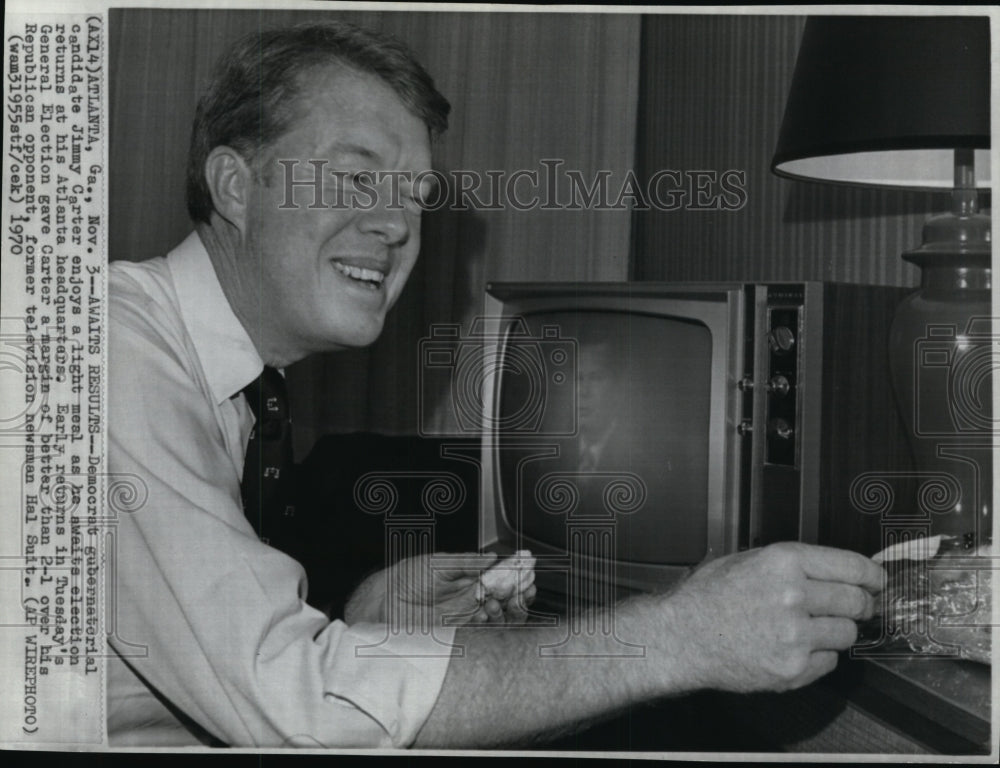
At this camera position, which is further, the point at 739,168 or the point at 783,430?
the point at 739,168

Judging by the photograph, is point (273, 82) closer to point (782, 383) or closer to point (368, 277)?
point (368, 277)

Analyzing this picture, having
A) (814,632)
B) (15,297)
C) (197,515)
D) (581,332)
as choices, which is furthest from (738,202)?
(15,297)

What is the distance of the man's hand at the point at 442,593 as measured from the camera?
45.5 inches

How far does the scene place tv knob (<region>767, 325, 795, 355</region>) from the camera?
39.1 inches

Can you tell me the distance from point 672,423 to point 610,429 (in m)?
0.08

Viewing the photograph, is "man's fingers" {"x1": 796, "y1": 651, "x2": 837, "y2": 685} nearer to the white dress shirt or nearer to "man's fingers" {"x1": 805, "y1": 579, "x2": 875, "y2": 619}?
"man's fingers" {"x1": 805, "y1": 579, "x2": 875, "y2": 619}

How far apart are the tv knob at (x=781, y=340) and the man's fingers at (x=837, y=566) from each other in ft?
0.67

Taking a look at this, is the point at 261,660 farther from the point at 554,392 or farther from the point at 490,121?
the point at 490,121

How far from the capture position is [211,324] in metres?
1.16

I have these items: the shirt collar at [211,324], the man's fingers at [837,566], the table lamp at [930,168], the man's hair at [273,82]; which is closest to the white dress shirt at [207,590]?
the shirt collar at [211,324]

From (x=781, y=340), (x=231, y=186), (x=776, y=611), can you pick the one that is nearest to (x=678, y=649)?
(x=776, y=611)

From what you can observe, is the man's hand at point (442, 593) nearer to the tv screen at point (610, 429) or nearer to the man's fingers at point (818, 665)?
the tv screen at point (610, 429)

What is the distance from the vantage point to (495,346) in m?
1.15

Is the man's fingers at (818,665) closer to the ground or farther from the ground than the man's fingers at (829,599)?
closer to the ground
